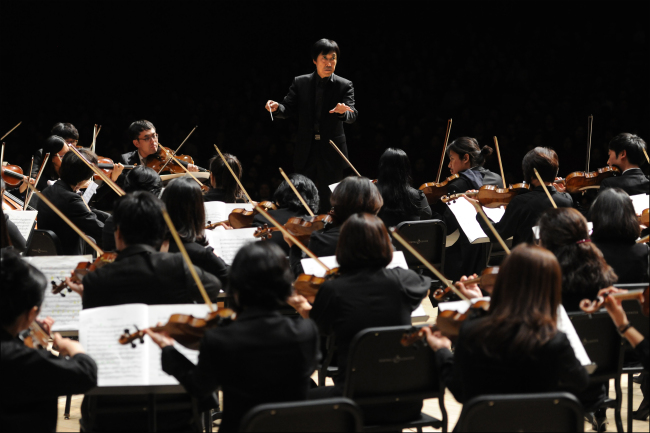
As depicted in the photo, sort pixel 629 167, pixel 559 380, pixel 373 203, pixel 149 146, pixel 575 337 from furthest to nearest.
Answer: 1. pixel 149 146
2. pixel 629 167
3. pixel 373 203
4. pixel 575 337
5. pixel 559 380

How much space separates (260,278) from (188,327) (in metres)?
0.27

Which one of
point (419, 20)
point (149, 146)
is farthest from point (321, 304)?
point (419, 20)

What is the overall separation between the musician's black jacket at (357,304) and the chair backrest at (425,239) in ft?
4.76

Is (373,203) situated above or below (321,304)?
above

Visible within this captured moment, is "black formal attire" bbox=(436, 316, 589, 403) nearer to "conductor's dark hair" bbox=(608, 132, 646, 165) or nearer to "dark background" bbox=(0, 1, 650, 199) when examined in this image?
"conductor's dark hair" bbox=(608, 132, 646, 165)

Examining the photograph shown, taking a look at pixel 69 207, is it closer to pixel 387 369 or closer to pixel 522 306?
pixel 387 369

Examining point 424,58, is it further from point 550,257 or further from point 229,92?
point 550,257

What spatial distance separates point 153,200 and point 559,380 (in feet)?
4.67

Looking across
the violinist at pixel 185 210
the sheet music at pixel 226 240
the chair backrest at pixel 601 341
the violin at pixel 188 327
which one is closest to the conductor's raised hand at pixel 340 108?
the sheet music at pixel 226 240

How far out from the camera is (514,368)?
6.23 feet

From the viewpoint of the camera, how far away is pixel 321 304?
98.7 inches

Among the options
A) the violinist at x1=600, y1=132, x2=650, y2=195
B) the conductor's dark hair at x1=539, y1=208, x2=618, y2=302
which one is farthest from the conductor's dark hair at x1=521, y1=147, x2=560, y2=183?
the conductor's dark hair at x1=539, y1=208, x2=618, y2=302

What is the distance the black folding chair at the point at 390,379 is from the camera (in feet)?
7.59

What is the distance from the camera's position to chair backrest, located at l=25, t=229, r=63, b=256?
3.91 m
